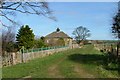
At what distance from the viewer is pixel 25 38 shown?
50.4 metres

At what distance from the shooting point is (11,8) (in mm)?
15047

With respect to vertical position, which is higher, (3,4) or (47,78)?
(3,4)

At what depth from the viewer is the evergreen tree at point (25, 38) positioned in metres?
48.7

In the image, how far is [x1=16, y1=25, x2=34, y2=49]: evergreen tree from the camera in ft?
160

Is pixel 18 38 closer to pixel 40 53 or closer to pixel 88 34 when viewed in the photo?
pixel 40 53

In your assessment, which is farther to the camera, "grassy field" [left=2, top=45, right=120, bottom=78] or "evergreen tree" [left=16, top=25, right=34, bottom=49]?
"evergreen tree" [left=16, top=25, right=34, bottom=49]

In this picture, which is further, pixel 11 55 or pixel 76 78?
pixel 11 55

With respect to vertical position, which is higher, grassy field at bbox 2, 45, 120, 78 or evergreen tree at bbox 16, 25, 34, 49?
evergreen tree at bbox 16, 25, 34, 49

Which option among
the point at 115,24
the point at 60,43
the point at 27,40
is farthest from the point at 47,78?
the point at 60,43

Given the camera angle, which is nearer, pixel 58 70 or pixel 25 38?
pixel 58 70

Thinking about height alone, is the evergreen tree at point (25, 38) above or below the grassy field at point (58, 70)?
above

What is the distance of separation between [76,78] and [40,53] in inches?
934

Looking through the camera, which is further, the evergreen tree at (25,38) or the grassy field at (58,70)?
the evergreen tree at (25,38)

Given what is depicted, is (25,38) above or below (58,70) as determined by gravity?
above
